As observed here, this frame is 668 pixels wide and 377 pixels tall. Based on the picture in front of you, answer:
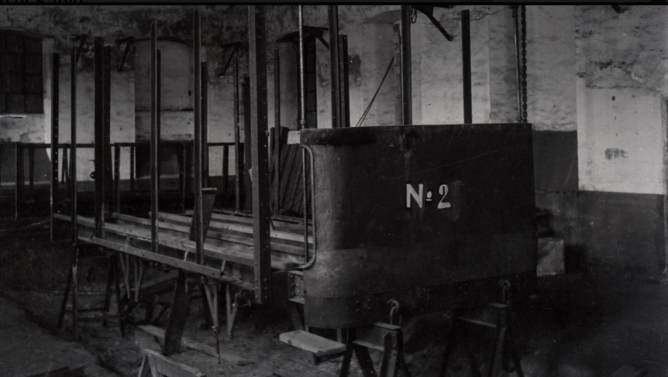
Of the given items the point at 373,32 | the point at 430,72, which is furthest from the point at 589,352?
the point at 373,32

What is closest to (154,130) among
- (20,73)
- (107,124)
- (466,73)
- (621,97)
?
(107,124)

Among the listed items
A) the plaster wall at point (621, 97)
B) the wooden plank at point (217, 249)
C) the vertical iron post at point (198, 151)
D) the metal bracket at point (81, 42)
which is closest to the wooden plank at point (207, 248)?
the wooden plank at point (217, 249)

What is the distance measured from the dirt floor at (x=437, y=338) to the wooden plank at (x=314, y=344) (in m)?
2.14

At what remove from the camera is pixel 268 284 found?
4.09 meters

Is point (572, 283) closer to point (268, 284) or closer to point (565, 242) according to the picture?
point (565, 242)

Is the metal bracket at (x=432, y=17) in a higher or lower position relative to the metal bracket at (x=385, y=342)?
higher

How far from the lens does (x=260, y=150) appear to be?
13.2 ft

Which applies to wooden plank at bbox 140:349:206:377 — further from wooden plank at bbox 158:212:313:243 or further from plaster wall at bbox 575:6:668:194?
plaster wall at bbox 575:6:668:194

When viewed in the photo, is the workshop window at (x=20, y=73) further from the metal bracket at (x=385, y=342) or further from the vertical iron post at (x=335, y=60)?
the metal bracket at (x=385, y=342)

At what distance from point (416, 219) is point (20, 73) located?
10208 mm

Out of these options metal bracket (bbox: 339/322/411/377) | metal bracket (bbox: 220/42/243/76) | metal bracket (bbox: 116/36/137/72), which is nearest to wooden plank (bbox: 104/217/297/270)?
metal bracket (bbox: 339/322/411/377)

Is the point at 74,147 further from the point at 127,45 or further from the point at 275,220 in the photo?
the point at 127,45

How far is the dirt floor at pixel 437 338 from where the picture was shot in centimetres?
530

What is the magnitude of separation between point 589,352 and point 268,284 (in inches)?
110
